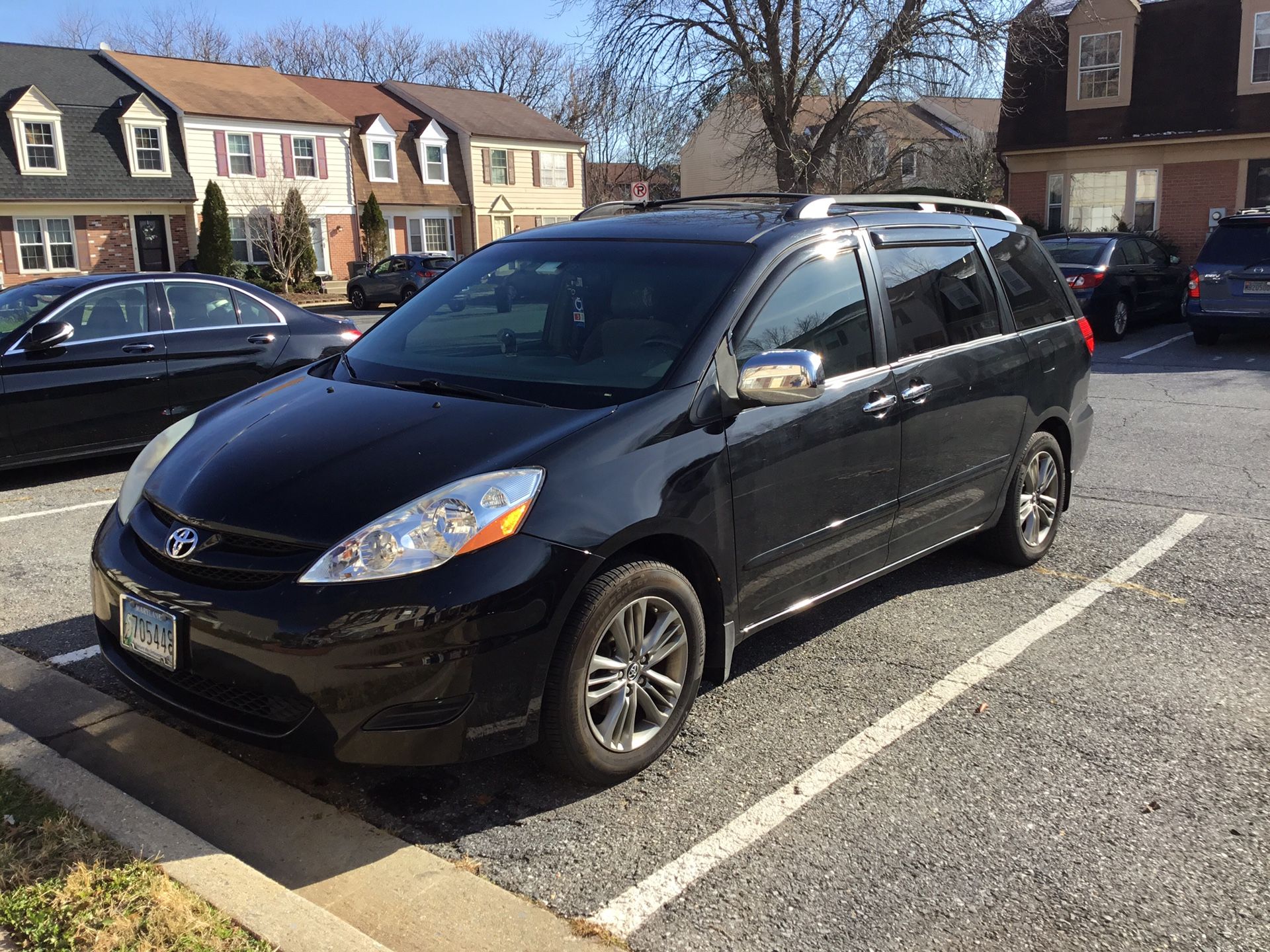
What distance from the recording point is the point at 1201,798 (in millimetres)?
3396

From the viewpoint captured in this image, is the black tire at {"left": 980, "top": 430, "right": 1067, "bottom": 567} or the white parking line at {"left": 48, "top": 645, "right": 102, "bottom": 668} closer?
the white parking line at {"left": 48, "top": 645, "right": 102, "bottom": 668}

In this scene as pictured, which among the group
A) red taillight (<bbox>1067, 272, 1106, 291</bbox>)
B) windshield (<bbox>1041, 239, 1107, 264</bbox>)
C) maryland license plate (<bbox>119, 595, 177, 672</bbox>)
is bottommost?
maryland license plate (<bbox>119, 595, 177, 672</bbox>)

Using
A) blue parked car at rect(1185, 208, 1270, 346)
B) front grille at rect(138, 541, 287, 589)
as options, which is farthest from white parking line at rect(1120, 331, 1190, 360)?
front grille at rect(138, 541, 287, 589)

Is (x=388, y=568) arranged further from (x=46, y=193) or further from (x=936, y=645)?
(x=46, y=193)

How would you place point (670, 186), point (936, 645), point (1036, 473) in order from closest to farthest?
point (936, 645) → point (1036, 473) → point (670, 186)

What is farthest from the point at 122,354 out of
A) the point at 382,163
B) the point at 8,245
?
the point at 382,163

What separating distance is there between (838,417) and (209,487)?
7.36 ft

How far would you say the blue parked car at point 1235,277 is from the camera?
45.1ft

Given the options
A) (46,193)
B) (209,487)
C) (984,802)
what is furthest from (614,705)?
(46,193)

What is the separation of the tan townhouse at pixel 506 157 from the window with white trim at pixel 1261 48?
90.2 ft

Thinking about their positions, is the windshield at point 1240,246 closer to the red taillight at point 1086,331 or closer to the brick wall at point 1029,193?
the red taillight at point 1086,331

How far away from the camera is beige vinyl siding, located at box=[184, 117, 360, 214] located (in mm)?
35094

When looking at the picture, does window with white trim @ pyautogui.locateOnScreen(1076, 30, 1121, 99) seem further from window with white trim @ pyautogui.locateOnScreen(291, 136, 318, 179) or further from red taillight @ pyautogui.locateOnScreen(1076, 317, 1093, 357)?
window with white trim @ pyautogui.locateOnScreen(291, 136, 318, 179)

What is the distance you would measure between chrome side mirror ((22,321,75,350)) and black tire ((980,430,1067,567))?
20.0ft
